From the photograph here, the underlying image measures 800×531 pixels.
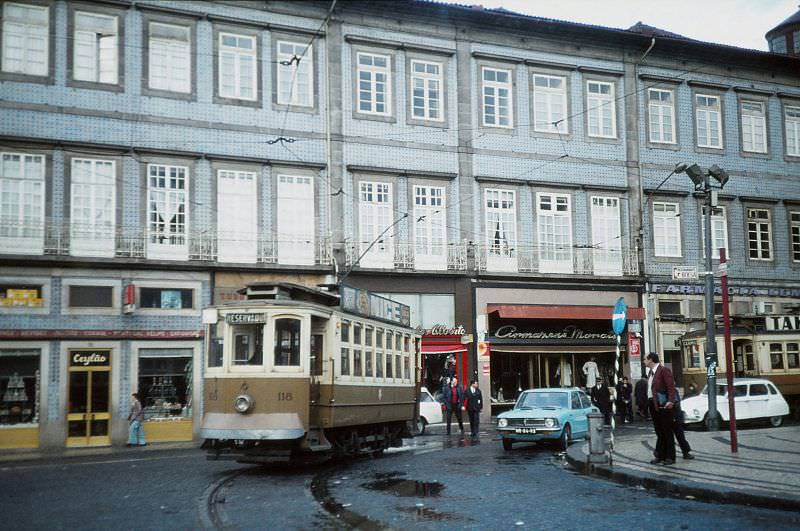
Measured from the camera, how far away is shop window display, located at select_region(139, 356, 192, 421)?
87.9 feet

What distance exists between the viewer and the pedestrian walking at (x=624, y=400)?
99.5ft

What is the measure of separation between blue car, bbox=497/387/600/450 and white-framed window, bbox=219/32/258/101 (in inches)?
540

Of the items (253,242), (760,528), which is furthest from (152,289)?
(760,528)

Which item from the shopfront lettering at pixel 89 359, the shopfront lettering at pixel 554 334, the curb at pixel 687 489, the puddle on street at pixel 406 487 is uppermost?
the shopfront lettering at pixel 554 334

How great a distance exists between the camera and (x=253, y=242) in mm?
28562

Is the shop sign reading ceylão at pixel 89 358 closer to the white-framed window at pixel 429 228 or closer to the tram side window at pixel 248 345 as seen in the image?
the white-framed window at pixel 429 228

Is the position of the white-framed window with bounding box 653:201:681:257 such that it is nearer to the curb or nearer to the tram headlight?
the curb

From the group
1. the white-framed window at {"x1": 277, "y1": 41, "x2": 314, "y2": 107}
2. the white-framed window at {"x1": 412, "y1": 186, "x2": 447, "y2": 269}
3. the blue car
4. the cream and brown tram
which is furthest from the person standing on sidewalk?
the white-framed window at {"x1": 277, "y1": 41, "x2": 314, "y2": 107}

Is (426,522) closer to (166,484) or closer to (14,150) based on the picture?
(166,484)

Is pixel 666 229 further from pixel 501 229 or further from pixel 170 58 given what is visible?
pixel 170 58

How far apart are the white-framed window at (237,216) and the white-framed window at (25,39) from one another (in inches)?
242

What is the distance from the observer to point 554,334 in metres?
33.4

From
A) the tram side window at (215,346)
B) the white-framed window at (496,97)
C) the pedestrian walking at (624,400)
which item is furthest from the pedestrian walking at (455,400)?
the tram side window at (215,346)

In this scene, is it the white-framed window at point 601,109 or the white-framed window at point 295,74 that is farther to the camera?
the white-framed window at point 601,109
